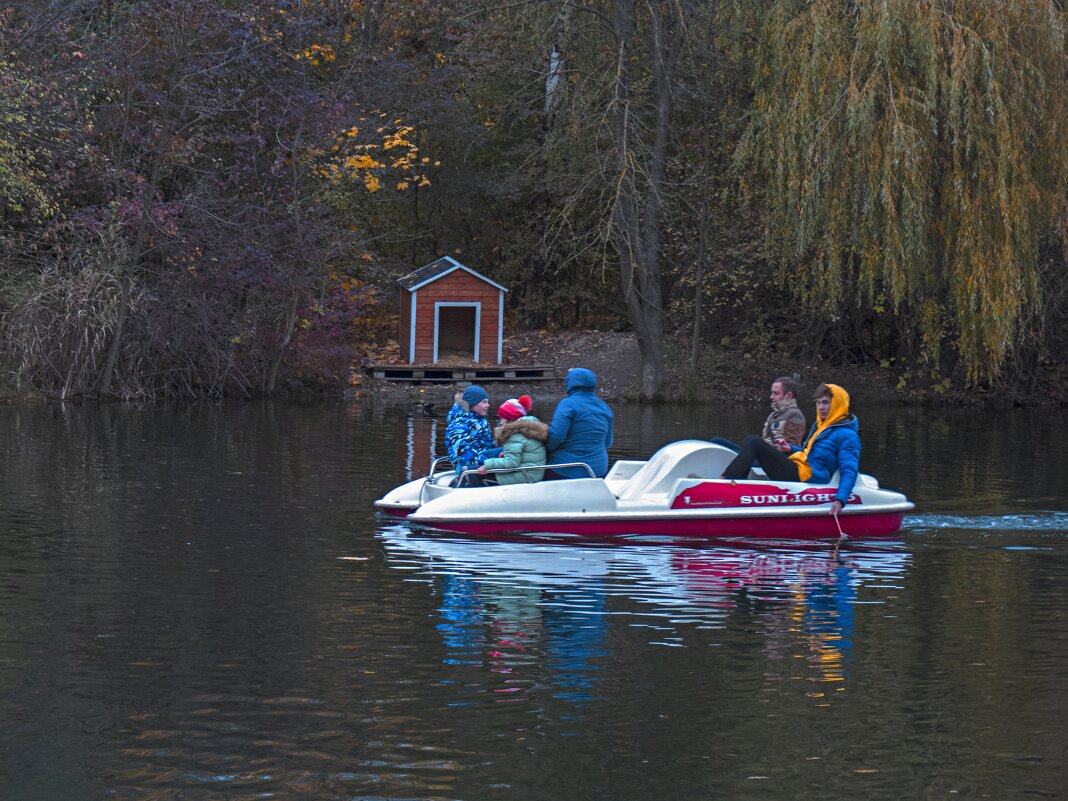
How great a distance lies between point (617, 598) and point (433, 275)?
24076mm

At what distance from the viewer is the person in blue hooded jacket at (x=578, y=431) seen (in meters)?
13.5

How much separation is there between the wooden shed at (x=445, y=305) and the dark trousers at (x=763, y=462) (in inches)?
822

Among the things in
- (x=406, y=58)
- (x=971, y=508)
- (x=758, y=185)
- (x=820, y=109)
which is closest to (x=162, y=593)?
(x=971, y=508)

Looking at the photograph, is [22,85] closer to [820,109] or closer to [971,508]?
[820,109]

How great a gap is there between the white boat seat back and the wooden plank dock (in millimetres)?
19183

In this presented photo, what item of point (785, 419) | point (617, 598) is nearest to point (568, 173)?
point (785, 419)

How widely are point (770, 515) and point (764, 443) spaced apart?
59 centimetres

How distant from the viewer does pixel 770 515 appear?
13250 mm

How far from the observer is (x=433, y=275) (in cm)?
3416

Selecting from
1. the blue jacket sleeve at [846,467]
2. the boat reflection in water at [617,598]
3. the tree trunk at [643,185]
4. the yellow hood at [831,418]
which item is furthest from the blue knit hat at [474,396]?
the tree trunk at [643,185]

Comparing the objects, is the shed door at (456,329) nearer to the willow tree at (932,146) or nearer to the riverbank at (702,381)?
the riverbank at (702,381)

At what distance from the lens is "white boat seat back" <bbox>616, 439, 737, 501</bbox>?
13.6 m

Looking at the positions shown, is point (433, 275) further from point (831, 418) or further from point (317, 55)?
point (831, 418)

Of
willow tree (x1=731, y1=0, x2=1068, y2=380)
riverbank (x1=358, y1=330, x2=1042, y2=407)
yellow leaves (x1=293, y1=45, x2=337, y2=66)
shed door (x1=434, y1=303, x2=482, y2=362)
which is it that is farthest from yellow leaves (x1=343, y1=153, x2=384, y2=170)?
willow tree (x1=731, y1=0, x2=1068, y2=380)
